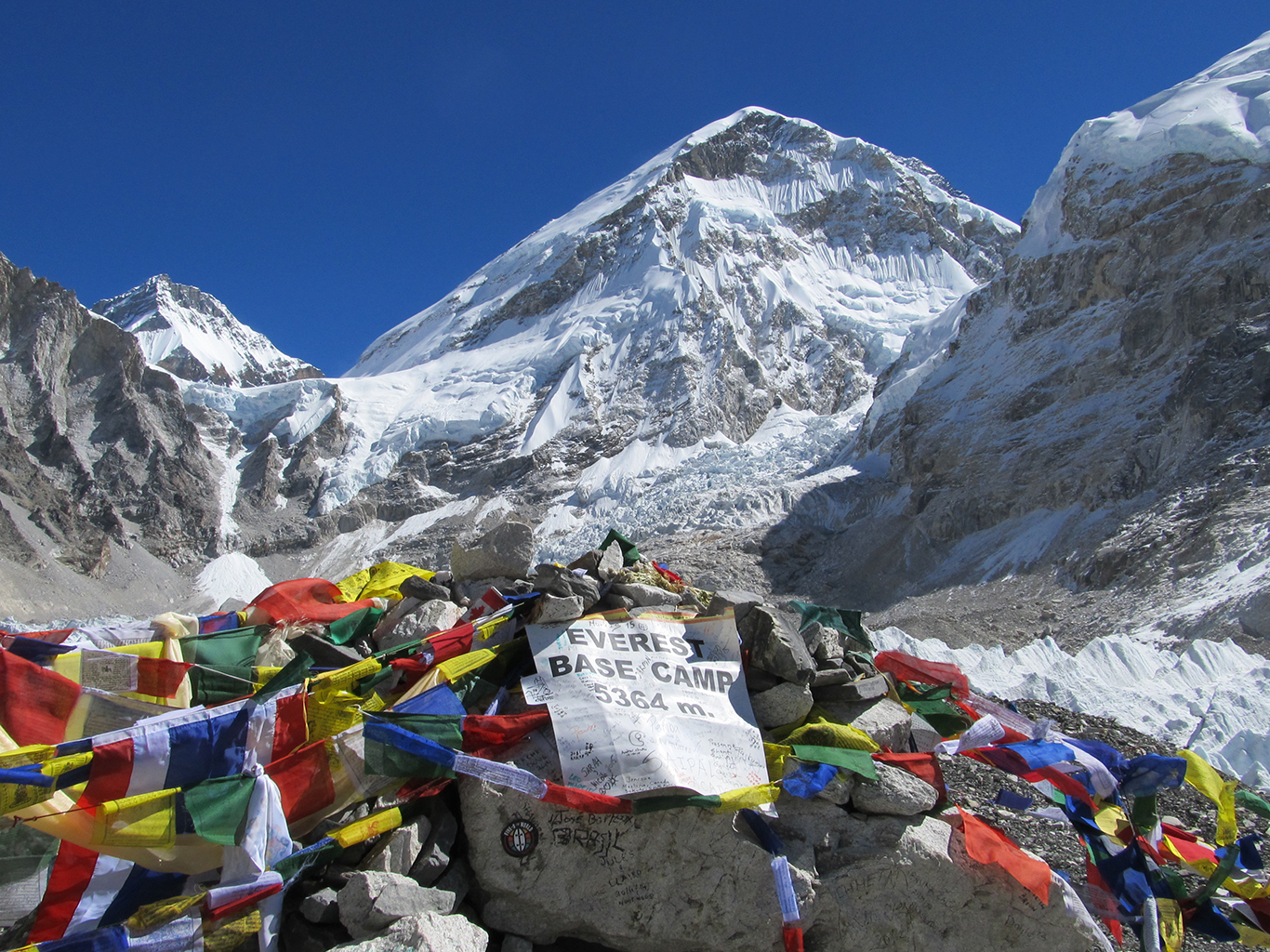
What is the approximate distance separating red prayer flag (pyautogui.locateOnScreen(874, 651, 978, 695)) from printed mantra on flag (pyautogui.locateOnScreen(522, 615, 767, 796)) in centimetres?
189

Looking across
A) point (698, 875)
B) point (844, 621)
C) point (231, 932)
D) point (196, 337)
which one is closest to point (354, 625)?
point (231, 932)

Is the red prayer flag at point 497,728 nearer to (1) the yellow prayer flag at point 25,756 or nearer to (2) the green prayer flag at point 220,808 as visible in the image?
(2) the green prayer flag at point 220,808

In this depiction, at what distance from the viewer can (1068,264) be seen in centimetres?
4491

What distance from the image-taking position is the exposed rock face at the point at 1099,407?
27141mm

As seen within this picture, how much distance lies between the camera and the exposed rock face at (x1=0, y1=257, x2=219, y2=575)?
57469 mm

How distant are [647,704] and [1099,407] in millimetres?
38450

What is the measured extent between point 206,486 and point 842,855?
70.7 metres

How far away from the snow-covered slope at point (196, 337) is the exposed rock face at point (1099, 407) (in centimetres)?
10960

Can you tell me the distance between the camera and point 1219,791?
4.76m

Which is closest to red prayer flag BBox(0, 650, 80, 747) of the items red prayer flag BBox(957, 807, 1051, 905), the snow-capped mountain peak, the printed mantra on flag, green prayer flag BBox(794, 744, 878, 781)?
the printed mantra on flag

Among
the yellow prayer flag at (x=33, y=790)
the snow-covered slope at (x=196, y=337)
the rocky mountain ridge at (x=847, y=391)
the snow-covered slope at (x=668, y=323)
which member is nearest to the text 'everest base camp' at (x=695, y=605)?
the yellow prayer flag at (x=33, y=790)

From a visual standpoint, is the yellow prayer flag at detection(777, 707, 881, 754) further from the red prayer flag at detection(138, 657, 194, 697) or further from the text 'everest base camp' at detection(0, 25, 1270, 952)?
the red prayer flag at detection(138, 657, 194, 697)

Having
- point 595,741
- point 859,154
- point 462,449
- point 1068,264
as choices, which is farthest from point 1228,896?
point 859,154

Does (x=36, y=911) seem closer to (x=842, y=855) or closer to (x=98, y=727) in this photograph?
(x=98, y=727)
